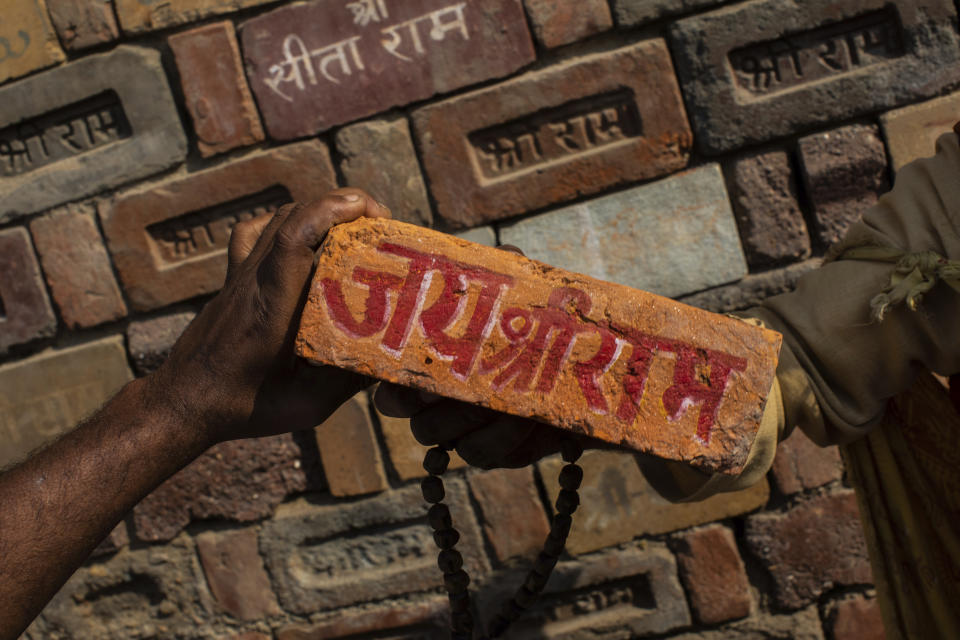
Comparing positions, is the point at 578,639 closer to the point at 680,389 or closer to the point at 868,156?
the point at 680,389

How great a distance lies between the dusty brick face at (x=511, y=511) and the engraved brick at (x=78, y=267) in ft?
4.32

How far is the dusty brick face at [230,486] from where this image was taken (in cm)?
224

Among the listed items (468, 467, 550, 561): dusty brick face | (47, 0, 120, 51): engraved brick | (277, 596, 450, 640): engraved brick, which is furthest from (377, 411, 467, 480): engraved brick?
(47, 0, 120, 51): engraved brick

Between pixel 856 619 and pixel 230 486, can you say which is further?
pixel 230 486

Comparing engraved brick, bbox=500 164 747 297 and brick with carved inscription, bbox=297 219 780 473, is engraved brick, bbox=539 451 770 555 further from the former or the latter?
brick with carved inscription, bbox=297 219 780 473

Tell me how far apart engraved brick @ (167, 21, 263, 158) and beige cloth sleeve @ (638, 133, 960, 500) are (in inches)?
64.7

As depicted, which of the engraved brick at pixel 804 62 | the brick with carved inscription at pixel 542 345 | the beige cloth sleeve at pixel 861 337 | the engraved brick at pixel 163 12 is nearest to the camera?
the brick with carved inscription at pixel 542 345

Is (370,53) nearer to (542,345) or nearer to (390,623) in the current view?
(542,345)

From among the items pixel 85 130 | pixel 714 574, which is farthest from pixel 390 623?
pixel 85 130

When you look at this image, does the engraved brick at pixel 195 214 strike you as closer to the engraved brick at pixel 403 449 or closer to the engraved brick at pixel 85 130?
the engraved brick at pixel 85 130

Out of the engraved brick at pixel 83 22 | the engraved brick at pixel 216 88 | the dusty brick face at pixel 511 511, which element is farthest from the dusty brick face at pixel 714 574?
the engraved brick at pixel 83 22

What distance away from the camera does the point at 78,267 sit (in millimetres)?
2227

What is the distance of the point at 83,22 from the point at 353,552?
192 centimetres

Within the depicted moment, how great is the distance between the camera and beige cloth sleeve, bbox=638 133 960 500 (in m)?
1.21
